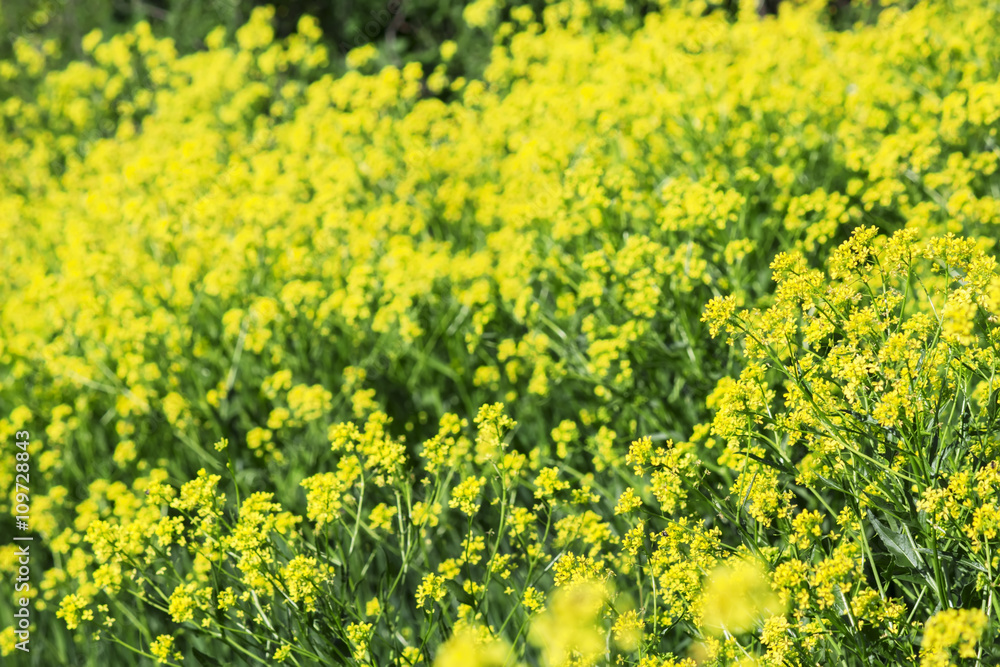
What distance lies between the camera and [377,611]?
9.52ft

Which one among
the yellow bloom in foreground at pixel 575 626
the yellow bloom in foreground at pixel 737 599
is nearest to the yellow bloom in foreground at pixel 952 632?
the yellow bloom in foreground at pixel 737 599

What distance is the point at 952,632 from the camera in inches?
67.4

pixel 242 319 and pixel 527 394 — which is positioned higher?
pixel 242 319

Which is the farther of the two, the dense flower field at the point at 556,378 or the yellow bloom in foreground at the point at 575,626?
the dense flower field at the point at 556,378

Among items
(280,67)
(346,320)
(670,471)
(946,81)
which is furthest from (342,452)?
(280,67)

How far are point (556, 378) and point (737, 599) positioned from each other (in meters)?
1.93

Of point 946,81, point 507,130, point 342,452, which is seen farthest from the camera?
point 507,130

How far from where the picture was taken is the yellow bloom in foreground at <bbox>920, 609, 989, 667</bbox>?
1.69 meters

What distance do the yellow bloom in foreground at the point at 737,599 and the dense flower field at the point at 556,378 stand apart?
16 millimetres

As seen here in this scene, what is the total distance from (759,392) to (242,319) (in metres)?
3.09

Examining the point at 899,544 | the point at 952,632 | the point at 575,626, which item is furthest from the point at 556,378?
the point at 952,632

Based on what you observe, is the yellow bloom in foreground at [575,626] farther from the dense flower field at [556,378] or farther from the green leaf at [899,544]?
the green leaf at [899,544]

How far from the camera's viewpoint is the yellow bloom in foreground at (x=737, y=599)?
2008mm

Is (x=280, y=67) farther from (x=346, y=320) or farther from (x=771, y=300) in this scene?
(x=771, y=300)
